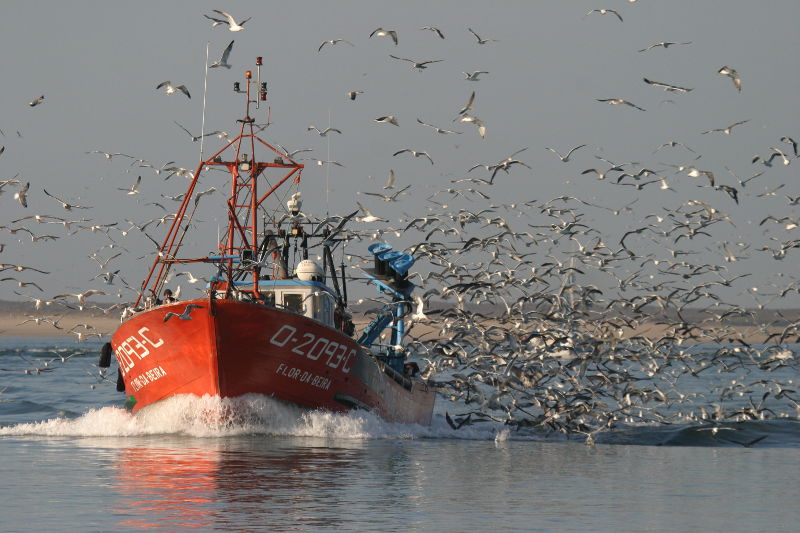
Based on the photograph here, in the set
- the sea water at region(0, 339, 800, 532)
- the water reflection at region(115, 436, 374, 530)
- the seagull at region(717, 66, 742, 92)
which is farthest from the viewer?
Result: the seagull at region(717, 66, 742, 92)

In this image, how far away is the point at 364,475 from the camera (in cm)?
2250

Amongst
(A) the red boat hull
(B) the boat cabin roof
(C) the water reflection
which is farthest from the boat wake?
(B) the boat cabin roof

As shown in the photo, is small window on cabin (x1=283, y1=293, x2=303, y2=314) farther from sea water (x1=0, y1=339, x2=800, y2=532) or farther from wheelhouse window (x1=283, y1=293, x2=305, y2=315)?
sea water (x1=0, y1=339, x2=800, y2=532)

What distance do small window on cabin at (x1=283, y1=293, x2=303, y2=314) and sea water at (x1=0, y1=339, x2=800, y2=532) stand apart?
2912 mm

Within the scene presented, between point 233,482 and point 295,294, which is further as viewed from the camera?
point 295,294

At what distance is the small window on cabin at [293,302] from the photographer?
1284 inches

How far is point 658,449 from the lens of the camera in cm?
3114

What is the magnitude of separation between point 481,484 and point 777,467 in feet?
26.8

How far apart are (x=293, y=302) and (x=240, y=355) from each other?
2924mm

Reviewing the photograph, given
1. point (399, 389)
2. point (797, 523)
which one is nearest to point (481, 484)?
point (797, 523)

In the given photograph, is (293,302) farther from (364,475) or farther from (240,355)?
(364,475)

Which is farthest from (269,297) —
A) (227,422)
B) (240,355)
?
(227,422)

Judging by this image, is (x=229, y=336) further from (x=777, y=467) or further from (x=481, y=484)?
(x=777, y=467)

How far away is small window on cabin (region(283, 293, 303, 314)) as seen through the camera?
3262 cm
